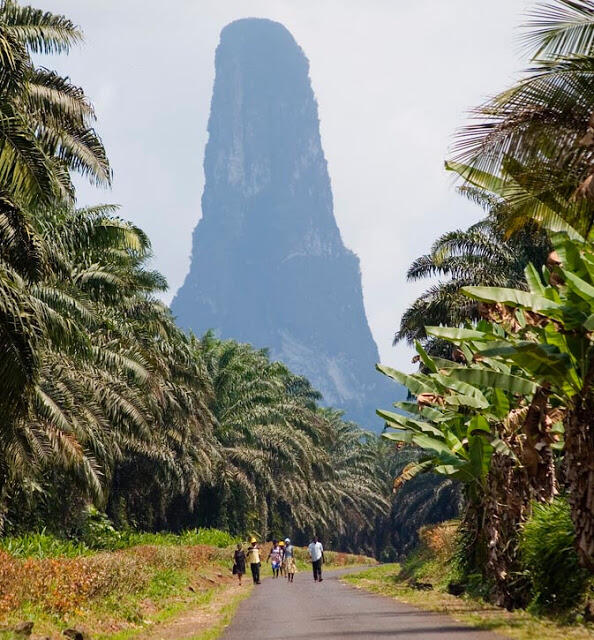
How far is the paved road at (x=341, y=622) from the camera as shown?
468 inches

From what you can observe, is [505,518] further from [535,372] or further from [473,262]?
[473,262]

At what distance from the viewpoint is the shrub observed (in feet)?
43.9

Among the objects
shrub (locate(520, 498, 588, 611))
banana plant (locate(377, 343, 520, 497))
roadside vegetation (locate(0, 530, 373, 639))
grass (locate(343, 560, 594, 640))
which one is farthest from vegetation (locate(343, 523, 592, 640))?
roadside vegetation (locate(0, 530, 373, 639))

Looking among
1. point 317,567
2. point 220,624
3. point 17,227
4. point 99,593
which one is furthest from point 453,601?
point 317,567

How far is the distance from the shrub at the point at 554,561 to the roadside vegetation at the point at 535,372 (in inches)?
0.9

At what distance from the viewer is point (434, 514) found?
6238 cm

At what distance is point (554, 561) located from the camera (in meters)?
13.8

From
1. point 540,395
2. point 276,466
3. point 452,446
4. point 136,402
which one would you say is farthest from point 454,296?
point 276,466

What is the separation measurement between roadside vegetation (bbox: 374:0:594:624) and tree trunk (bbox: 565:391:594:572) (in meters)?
0.02

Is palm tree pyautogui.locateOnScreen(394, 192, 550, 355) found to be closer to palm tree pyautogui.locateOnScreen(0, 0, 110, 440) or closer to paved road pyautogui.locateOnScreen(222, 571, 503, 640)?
paved road pyautogui.locateOnScreen(222, 571, 503, 640)

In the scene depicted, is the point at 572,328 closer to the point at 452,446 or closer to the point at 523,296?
the point at 523,296

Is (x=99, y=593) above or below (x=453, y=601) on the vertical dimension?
above

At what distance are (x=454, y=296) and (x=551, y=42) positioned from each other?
20184mm

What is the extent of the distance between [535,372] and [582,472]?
1.49m
